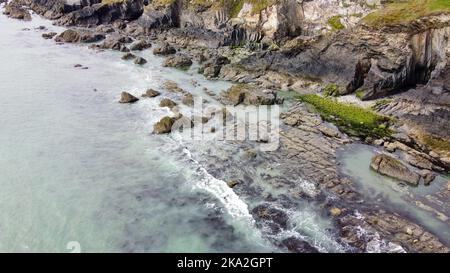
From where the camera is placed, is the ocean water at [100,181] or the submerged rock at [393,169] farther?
the submerged rock at [393,169]

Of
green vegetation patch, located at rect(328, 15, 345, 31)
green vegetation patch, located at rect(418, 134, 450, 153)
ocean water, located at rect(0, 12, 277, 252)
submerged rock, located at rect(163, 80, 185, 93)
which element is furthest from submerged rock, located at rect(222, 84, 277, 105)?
green vegetation patch, located at rect(418, 134, 450, 153)

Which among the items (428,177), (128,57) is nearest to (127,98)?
(128,57)

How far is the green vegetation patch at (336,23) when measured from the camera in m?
59.9

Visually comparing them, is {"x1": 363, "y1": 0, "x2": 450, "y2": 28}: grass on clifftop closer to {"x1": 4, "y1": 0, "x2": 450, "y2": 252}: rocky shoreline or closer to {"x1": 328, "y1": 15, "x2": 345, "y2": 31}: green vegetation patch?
{"x1": 4, "y1": 0, "x2": 450, "y2": 252}: rocky shoreline

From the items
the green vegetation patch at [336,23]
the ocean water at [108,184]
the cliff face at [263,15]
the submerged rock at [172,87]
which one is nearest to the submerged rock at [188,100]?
the ocean water at [108,184]

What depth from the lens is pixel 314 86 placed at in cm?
5616

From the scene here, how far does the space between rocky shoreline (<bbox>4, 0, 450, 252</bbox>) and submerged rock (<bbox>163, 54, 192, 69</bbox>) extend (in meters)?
0.23

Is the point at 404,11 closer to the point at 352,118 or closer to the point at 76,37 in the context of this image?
the point at 352,118

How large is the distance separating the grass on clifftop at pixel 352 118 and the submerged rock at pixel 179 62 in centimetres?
2220

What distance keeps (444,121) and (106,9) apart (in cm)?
7247

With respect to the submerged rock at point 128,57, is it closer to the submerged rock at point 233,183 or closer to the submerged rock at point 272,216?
the submerged rock at point 233,183

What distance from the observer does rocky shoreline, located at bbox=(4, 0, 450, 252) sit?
32750 millimetres

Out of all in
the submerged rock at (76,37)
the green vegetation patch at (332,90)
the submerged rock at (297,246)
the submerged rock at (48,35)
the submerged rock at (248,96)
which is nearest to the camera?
the submerged rock at (297,246)
